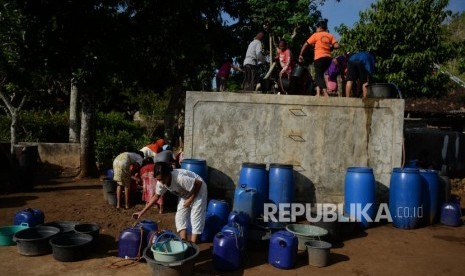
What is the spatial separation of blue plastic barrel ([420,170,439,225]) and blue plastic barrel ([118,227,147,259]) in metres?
5.19

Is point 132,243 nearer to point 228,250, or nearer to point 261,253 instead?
point 228,250

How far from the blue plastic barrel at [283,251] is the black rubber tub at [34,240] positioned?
118 inches

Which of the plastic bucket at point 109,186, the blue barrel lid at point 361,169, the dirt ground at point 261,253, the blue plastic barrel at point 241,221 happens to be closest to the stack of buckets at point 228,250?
the dirt ground at point 261,253

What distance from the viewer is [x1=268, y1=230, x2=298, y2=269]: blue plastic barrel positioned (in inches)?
203

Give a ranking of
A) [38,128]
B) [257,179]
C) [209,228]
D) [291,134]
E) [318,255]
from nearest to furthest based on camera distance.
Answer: [318,255], [209,228], [257,179], [291,134], [38,128]

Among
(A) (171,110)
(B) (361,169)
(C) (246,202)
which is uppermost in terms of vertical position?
(A) (171,110)

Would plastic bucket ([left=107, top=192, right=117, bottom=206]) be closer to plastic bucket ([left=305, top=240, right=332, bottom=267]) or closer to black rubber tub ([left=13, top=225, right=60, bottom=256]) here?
black rubber tub ([left=13, top=225, right=60, bottom=256])

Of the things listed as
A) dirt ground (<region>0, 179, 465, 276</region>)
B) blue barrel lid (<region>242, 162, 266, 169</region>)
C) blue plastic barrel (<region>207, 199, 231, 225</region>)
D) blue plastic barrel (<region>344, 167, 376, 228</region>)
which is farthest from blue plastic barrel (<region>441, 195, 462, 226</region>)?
blue plastic barrel (<region>207, 199, 231, 225</region>)

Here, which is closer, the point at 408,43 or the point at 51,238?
the point at 51,238

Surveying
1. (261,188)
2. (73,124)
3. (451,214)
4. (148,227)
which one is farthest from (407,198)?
(73,124)

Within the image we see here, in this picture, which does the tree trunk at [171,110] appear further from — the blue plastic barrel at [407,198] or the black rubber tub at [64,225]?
the blue plastic barrel at [407,198]

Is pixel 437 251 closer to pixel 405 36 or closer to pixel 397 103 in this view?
pixel 397 103

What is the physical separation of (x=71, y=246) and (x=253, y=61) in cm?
571

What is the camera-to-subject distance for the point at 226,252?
4992 mm
